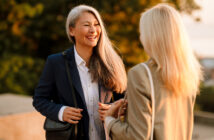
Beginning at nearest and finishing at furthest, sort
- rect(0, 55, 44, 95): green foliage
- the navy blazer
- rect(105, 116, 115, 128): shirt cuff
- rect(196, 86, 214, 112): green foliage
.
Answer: rect(105, 116, 115, 128): shirt cuff < the navy blazer < rect(0, 55, 44, 95): green foliage < rect(196, 86, 214, 112): green foliage

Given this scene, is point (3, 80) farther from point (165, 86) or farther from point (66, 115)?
point (165, 86)

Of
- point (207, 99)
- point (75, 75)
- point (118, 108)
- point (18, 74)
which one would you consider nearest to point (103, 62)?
point (75, 75)

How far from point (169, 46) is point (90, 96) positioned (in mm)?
989

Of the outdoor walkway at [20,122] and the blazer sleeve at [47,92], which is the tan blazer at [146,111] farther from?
the outdoor walkway at [20,122]

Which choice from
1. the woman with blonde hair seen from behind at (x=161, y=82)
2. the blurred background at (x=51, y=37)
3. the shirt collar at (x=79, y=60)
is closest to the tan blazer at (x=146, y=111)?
the woman with blonde hair seen from behind at (x=161, y=82)

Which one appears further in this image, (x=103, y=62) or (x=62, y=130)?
(x=103, y=62)

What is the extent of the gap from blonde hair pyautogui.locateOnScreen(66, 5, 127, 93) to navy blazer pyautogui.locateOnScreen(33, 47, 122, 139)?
0.18 m

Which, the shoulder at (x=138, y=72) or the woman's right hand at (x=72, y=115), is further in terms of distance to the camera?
the woman's right hand at (x=72, y=115)

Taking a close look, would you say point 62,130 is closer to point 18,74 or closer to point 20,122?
point 20,122

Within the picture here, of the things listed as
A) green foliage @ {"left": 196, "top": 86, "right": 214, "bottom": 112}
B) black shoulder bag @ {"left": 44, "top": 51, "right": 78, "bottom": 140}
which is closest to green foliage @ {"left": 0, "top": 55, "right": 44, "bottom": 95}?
black shoulder bag @ {"left": 44, "top": 51, "right": 78, "bottom": 140}

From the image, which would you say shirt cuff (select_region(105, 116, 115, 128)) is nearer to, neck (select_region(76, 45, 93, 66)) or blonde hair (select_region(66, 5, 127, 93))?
blonde hair (select_region(66, 5, 127, 93))

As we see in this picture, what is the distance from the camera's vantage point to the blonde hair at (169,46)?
1.78 metres

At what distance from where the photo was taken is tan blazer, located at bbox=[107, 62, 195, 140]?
1.72 meters

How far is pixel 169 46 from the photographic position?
5.85 ft
